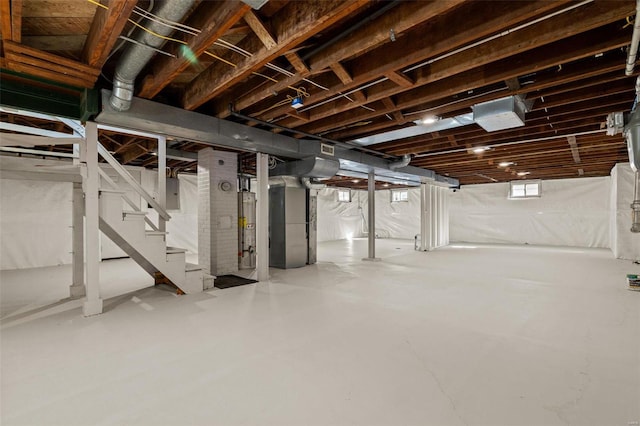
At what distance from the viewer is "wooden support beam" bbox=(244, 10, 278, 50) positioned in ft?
6.84

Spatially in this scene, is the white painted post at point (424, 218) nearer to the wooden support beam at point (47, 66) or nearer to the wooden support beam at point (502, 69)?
the wooden support beam at point (502, 69)

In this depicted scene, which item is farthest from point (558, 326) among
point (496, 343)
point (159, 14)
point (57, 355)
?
point (57, 355)

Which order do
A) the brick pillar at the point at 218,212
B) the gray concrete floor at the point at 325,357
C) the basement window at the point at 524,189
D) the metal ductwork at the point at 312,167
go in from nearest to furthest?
the gray concrete floor at the point at 325,357 < the metal ductwork at the point at 312,167 < the brick pillar at the point at 218,212 < the basement window at the point at 524,189

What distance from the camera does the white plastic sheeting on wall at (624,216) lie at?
7.11 meters

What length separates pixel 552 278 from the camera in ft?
16.5

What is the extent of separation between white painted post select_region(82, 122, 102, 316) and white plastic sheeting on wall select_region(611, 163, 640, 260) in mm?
10507

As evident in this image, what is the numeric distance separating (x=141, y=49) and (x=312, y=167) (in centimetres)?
315

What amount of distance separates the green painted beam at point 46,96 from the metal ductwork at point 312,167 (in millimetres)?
3018

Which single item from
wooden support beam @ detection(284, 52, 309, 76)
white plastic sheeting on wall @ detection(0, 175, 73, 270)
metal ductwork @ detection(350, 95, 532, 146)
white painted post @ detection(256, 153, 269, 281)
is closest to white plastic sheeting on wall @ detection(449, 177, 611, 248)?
metal ductwork @ detection(350, 95, 532, 146)

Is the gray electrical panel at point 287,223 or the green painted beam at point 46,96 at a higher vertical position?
the green painted beam at point 46,96

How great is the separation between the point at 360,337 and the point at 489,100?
2.93 meters

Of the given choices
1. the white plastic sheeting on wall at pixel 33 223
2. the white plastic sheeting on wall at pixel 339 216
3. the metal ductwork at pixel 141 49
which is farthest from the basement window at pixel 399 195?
the metal ductwork at pixel 141 49

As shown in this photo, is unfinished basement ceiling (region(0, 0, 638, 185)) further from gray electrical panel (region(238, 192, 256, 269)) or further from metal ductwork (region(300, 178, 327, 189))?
gray electrical panel (region(238, 192, 256, 269))

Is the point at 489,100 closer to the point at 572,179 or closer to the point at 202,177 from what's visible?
the point at 202,177
